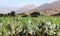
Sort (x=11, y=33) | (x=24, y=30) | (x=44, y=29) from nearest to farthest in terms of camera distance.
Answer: (x=11, y=33) < (x=24, y=30) < (x=44, y=29)

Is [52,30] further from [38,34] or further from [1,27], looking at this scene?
[1,27]

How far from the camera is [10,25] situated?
6680 mm

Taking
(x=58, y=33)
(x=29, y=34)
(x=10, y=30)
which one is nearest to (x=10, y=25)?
(x=10, y=30)

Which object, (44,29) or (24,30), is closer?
(24,30)

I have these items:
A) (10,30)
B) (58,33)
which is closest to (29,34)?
(10,30)

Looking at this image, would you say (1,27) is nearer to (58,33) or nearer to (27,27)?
(27,27)

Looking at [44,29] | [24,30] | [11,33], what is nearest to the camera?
[11,33]

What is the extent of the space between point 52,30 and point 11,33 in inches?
70.3

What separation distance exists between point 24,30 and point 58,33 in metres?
1.47

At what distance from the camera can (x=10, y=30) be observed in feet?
21.4

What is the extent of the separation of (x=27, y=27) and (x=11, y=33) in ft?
3.12

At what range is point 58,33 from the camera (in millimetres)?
7582

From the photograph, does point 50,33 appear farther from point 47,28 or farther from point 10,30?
point 10,30

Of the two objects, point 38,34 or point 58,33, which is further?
point 58,33
